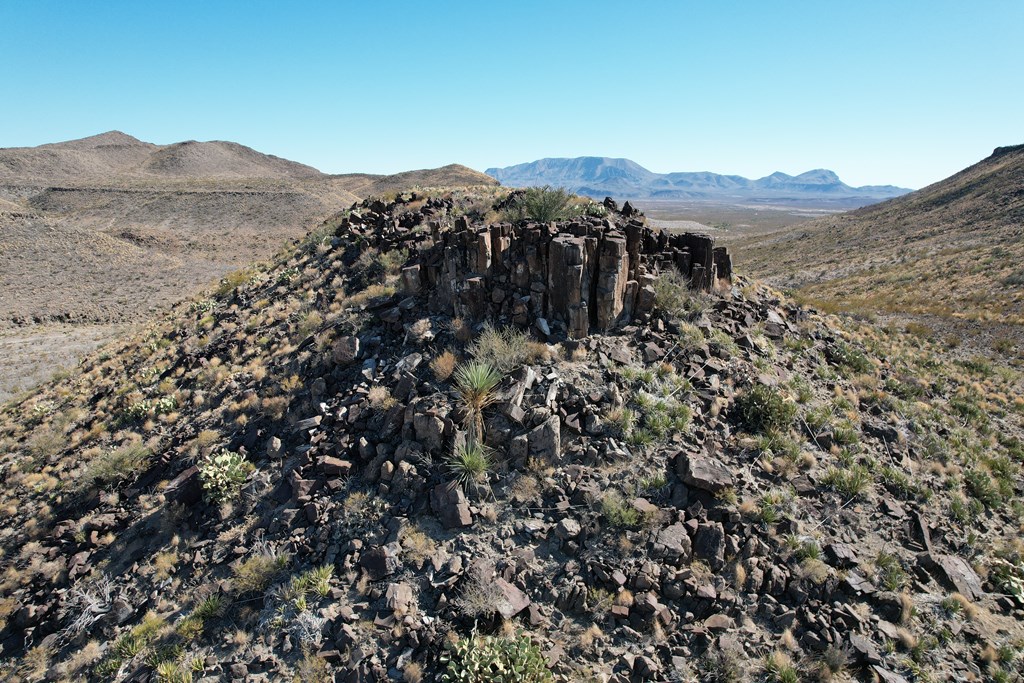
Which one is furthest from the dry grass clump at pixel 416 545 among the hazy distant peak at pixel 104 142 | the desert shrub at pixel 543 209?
the hazy distant peak at pixel 104 142

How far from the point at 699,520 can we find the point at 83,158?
126m

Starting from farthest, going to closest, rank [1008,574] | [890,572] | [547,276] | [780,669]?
1. [547,276]
2. [1008,574]
3. [890,572]
4. [780,669]

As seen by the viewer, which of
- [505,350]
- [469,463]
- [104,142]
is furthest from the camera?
[104,142]

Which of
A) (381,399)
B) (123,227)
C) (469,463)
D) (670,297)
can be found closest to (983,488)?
(670,297)

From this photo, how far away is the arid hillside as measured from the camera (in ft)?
112

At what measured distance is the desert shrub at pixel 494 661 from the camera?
5188mm

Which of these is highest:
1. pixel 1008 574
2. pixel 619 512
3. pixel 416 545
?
pixel 619 512

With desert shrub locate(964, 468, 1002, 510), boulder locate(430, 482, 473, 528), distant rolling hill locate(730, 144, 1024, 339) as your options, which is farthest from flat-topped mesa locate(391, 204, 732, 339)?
distant rolling hill locate(730, 144, 1024, 339)

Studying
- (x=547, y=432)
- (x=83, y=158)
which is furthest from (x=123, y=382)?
(x=83, y=158)

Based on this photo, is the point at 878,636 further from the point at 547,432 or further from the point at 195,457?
the point at 195,457

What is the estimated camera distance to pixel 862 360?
11695mm

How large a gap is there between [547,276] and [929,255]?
43.6m

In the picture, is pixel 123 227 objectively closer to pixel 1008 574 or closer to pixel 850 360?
pixel 850 360

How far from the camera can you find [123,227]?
56438mm
